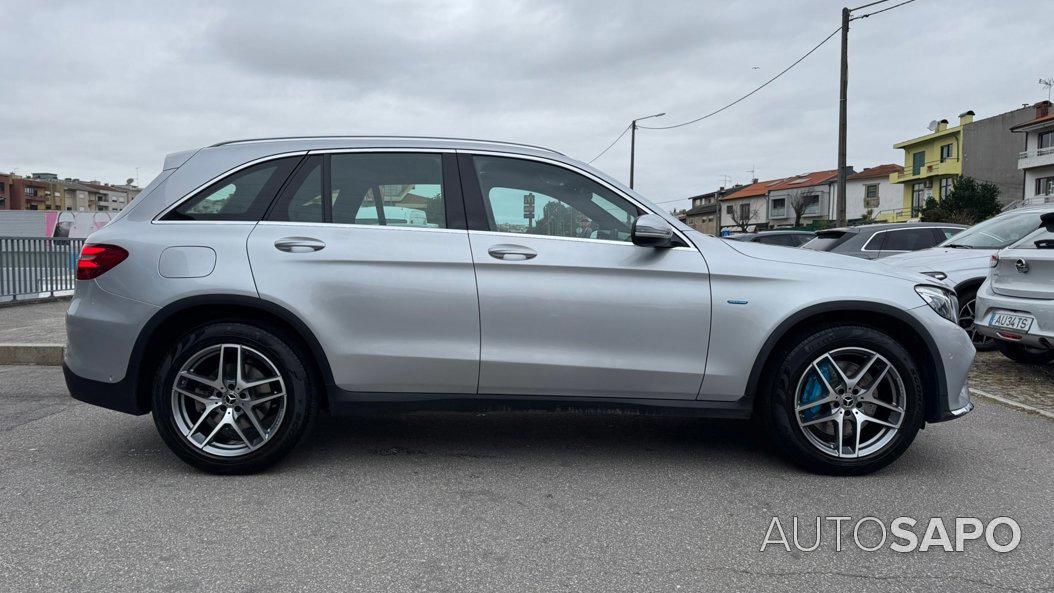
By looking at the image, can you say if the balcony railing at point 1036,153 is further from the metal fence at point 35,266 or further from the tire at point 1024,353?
the metal fence at point 35,266

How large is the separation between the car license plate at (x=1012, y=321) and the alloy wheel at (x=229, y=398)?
17.4 feet

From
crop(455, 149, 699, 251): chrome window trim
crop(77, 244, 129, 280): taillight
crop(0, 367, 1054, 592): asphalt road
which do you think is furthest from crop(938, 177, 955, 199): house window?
crop(77, 244, 129, 280): taillight

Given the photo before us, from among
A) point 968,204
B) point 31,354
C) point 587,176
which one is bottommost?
point 31,354

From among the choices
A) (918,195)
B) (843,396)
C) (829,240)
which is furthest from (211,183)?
(918,195)

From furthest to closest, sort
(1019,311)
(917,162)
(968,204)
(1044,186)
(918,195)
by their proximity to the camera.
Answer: (917,162) < (918,195) < (968,204) < (1044,186) < (1019,311)

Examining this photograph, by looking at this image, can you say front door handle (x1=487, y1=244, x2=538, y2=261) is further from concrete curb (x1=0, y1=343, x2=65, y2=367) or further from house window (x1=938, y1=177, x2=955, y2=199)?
house window (x1=938, y1=177, x2=955, y2=199)

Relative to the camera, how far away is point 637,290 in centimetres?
358

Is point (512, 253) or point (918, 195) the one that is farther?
point (918, 195)

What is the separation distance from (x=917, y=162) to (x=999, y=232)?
6044 cm

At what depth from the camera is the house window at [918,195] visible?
2365 inches

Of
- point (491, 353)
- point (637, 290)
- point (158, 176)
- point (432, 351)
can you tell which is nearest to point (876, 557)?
point (637, 290)

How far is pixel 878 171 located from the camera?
71.0 meters

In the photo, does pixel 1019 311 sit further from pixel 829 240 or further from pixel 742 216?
pixel 742 216

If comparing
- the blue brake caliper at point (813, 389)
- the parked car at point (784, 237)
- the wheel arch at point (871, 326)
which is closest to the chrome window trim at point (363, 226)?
the wheel arch at point (871, 326)
